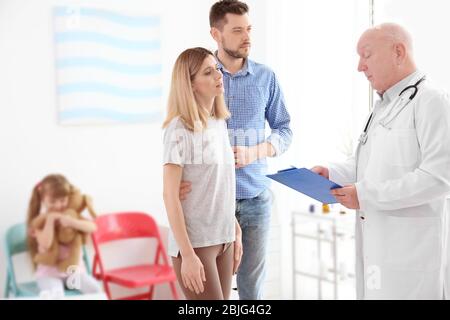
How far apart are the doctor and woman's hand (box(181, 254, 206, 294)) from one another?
34 centimetres

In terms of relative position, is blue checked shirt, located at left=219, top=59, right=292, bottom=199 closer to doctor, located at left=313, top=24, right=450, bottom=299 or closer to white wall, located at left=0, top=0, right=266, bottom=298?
white wall, located at left=0, top=0, right=266, bottom=298

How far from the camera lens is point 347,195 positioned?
1305 mm

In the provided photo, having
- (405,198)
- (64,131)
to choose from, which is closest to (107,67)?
(64,131)

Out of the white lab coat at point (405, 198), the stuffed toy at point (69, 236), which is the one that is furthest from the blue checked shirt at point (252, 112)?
the stuffed toy at point (69, 236)

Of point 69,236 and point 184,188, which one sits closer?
point 184,188

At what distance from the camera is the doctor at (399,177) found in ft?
4.16

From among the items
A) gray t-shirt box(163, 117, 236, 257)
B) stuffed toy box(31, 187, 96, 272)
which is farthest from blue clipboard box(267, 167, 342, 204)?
stuffed toy box(31, 187, 96, 272)

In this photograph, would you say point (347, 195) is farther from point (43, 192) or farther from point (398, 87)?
point (43, 192)

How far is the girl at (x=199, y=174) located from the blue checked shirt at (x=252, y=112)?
31mm

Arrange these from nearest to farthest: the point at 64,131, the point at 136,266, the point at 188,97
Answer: the point at 188,97 < the point at 64,131 < the point at 136,266

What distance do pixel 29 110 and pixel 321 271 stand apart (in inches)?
43.9

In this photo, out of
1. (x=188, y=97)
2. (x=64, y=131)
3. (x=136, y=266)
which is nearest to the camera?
(x=188, y=97)

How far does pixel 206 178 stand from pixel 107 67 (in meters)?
0.37
